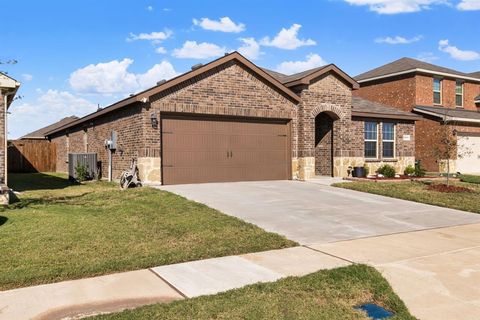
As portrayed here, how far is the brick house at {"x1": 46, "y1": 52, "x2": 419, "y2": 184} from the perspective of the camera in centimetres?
1517

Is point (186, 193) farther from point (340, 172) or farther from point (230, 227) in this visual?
point (340, 172)

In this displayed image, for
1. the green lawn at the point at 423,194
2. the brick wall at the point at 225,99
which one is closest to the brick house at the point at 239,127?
the brick wall at the point at 225,99

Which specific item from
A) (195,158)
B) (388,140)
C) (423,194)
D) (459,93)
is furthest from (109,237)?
(459,93)

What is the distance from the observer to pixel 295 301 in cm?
479

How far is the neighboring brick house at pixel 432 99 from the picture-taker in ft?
83.1

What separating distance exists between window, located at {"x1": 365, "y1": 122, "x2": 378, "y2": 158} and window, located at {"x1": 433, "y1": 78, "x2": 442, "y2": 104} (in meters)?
9.34

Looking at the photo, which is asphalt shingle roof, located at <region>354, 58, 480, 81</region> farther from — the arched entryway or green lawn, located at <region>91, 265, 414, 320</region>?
green lawn, located at <region>91, 265, 414, 320</region>

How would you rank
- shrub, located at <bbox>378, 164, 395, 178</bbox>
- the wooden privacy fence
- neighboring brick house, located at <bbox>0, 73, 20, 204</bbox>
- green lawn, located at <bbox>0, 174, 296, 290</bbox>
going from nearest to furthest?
green lawn, located at <bbox>0, 174, 296, 290</bbox> < neighboring brick house, located at <bbox>0, 73, 20, 204</bbox> < shrub, located at <bbox>378, 164, 395, 178</bbox> < the wooden privacy fence

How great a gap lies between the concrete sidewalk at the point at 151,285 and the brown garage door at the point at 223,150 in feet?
30.0

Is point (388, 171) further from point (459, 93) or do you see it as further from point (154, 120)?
point (459, 93)

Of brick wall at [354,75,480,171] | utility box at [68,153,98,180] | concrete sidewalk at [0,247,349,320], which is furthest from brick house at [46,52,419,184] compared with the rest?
concrete sidewalk at [0,247,349,320]

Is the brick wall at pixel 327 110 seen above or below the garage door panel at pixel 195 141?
above

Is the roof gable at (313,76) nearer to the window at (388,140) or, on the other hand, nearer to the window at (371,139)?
the window at (371,139)

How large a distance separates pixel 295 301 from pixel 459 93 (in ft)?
96.6
